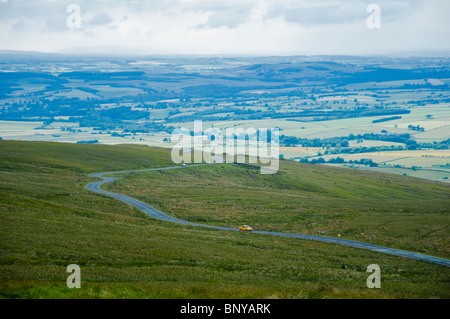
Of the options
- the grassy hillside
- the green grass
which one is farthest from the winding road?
the grassy hillside

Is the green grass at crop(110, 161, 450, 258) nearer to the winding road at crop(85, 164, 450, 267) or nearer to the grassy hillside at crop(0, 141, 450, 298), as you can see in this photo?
the grassy hillside at crop(0, 141, 450, 298)

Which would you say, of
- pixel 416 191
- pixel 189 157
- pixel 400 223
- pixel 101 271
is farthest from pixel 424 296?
pixel 189 157

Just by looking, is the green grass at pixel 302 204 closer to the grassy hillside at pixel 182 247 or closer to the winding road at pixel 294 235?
the grassy hillside at pixel 182 247

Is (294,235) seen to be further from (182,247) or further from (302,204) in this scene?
(302,204)

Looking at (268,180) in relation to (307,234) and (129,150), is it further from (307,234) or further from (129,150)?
(307,234)

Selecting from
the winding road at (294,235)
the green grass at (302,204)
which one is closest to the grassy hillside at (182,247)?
the green grass at (302,204)

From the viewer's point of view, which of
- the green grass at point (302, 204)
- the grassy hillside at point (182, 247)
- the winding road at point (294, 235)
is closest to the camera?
the grassy hillside at point (182, 247)
